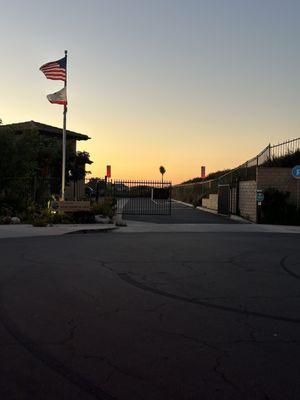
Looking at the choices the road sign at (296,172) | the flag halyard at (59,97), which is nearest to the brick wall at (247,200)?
the road sign at (296,172)

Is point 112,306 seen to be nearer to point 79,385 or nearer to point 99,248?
point 79,385

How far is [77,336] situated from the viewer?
653 cm

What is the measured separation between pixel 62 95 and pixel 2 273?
1700cm

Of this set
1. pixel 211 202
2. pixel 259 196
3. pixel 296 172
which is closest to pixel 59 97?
pixel 259 196

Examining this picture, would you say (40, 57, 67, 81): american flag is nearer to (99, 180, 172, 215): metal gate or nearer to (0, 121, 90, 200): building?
(99, 180, 172, 215): metal gate

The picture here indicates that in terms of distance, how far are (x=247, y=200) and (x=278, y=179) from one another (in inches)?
96.3

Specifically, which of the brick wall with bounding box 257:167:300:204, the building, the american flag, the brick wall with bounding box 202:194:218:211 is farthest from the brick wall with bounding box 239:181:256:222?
the building

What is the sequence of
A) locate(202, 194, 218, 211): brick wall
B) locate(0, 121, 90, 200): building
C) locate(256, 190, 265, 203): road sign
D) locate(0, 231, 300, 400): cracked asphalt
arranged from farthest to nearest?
locate(0, 121, 90, 200): building → locate(202, 194, 218, 211): brick wall → locate(256, 190, 265, 203): road sign → locate(0, 231, 300, 400): cracked asphalt

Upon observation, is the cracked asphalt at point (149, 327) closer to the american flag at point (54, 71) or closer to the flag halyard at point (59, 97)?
the flag halyard at point (59, 97)

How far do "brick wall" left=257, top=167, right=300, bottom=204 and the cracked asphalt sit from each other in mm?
14627

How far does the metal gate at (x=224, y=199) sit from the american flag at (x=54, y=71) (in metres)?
12.4

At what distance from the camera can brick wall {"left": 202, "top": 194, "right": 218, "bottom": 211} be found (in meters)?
37.8

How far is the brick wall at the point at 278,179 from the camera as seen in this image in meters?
28.1

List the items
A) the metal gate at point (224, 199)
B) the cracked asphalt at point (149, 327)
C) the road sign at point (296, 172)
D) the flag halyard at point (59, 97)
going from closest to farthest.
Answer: the cracked asphalt at point (149, 327)
the flag halyard at point (59, 97)
the road sign at point (296, 172)
the metal gate at point (224, 199)
